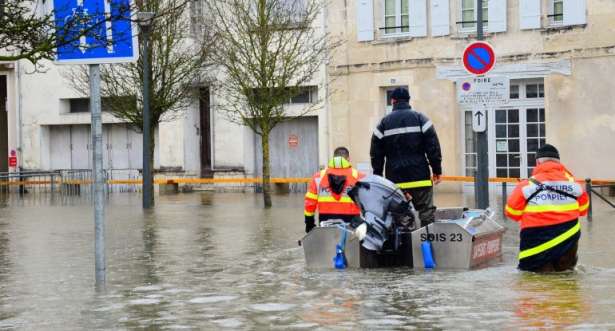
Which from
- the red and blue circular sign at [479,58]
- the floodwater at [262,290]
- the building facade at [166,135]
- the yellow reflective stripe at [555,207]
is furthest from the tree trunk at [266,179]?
the yellow reflective stripe at [555,207]

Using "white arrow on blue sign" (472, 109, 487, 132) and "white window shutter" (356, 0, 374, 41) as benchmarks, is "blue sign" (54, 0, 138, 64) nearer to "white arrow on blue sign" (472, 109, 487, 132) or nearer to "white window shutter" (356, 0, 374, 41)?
"white arrow on blue sign" (472, 109, 487, 132)

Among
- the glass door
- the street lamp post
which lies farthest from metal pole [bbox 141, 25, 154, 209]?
the glass door

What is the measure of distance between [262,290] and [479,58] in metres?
8.22

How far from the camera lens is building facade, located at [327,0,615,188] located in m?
31.1

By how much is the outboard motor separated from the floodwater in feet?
1.12

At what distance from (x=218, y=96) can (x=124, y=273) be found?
70.3 feet

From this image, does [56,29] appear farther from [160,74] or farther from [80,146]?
[80,146]

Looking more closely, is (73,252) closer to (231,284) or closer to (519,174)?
(231,284)

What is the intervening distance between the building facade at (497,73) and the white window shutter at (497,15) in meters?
0.03

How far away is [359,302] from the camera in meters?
11.2

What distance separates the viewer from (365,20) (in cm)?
3488

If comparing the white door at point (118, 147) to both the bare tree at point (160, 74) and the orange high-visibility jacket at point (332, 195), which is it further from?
the orange high-visibility jacket at point (332, 195)

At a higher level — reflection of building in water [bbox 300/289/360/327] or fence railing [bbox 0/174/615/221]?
fence railing [bbox 0/174/615/221]

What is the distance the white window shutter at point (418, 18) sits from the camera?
33.9m
